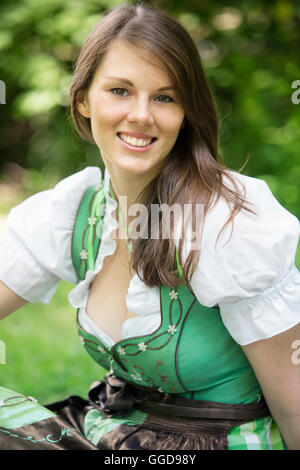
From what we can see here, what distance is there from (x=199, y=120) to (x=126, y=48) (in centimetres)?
23

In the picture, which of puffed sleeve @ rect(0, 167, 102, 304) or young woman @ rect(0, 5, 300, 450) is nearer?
young woman @ rect(0, 5, 300, 450)

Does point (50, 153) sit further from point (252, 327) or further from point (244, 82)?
point (252, 327)

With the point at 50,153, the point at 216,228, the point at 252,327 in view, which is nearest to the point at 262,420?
the point at 252,327

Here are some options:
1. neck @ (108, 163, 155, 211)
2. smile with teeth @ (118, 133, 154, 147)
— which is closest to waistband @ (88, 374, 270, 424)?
neck @ (108, 163, 155, 211)

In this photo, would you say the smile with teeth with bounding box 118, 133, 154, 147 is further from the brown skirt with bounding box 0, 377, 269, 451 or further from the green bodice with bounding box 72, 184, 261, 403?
the brown skirt with bounding box 0, 377, 269, 451

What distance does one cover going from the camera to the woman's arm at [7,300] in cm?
154

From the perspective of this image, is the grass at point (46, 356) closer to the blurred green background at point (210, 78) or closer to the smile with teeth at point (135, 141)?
the blurred green background at point (210, 78)

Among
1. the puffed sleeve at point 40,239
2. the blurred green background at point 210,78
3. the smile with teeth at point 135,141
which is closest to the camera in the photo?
the smile with teeth at point 135,141

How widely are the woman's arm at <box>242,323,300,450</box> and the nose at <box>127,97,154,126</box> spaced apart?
0.54 meters

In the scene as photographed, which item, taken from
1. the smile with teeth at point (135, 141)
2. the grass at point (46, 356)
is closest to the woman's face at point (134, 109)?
the smile with teeth at point (135, 141)

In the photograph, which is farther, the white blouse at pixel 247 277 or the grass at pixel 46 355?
the grass at pixel 46 355

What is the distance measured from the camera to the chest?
1443mm

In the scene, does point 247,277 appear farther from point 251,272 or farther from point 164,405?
point 164,405

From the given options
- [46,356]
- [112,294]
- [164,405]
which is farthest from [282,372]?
[46,356]
